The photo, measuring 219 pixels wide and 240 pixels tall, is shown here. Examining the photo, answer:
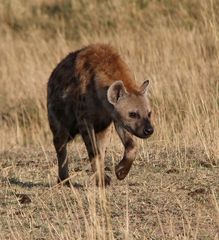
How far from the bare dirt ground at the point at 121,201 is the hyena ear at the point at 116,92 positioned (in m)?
0.65

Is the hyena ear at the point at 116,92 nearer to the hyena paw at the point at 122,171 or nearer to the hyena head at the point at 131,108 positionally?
the hyena head at the point at 131,108

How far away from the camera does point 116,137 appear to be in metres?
9.76

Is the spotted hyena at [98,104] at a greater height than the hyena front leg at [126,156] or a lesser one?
greater

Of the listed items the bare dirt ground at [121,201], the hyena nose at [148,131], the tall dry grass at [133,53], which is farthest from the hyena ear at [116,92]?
the tall dry grass at [133,53]

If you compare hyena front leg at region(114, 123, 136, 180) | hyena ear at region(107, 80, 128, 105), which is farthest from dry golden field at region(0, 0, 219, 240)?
hyena ear at region(107, 80, 128, 105)

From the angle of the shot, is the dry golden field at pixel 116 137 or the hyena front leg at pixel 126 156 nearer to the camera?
the dry golden field at pixel 116 137

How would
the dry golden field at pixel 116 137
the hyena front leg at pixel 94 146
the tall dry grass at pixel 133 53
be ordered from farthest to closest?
the tall dry grass at pixel 133 53 → the hyena front leg at pixel 94 146 → the dry golden field at pixel 116 137

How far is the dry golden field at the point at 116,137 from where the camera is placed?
19.9 ft

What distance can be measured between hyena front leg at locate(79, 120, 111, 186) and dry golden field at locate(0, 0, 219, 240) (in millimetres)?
118

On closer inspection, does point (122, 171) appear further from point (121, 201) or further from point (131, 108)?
point (131, 108)

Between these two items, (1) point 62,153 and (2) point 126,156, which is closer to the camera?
(2) point 126,156

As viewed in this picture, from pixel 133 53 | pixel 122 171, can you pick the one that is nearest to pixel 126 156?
pixel 122 171

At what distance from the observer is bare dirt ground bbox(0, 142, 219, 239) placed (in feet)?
19.0

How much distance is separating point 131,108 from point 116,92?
18 cm
